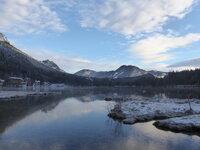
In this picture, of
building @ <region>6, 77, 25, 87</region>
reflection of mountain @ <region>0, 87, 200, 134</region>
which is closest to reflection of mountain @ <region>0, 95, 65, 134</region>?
reflection of mountain @ <region>0, 87, 200, 134</region>

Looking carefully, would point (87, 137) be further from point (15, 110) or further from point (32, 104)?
point (32, 104)

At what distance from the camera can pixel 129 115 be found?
95.0 feet

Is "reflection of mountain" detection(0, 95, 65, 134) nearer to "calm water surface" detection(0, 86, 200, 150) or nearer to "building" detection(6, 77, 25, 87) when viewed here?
"calm water surface" detection(0, 86, 200, 150)

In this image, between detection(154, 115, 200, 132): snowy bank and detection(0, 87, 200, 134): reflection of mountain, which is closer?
detection(154, 115, 200, 132): snowy bank

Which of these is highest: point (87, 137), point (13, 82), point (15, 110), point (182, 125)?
point (13, 82)

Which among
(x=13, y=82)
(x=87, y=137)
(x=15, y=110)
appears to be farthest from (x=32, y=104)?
(x=13, y=82)

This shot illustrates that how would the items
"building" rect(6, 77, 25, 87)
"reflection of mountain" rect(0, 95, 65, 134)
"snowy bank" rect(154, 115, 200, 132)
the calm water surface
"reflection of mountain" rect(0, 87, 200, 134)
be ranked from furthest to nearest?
"building" rect(6, 77, 25, 87) → "reflection of mountain" rect(0, 87, 200, 134) → "reflection of mountain" rect(0, 95, 65, 134) → "snowy bank" rect(154, 115, 200, 132) → the calm water surface

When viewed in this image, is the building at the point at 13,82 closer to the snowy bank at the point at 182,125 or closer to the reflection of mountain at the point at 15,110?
the reflection of mountain at the point at 15,110

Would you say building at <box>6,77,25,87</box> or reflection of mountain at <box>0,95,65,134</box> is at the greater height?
building at <box>6,77,25,87</box>

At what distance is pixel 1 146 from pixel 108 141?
29.0 ft

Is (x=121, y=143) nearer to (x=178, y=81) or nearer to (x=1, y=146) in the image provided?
(x=1, y=146)

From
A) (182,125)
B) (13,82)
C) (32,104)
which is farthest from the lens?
(13,82)

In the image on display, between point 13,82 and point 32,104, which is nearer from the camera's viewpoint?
point 32,104

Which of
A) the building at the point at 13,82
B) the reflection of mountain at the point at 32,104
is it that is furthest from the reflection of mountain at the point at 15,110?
the building at the point at 13,82
